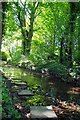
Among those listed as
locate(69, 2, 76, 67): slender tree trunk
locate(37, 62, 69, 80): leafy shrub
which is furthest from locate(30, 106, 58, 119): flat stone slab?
locate(69, 2, 76, 67): slender tree trunk

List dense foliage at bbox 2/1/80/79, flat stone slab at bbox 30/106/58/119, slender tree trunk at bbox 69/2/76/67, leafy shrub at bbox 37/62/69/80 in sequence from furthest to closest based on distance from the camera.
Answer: slender tree trunk at bbox 69/2/76/67
dense foliage at bbox 2/1/80/79
leafy shrub at bbox 37/62/69/80
flat stone slab at bbox 30/106/58/119

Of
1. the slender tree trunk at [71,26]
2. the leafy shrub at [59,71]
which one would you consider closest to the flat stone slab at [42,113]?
the leafy shrub at [59,71]

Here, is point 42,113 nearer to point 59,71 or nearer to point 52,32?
point 59,71

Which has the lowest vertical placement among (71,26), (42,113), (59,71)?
(42,113)

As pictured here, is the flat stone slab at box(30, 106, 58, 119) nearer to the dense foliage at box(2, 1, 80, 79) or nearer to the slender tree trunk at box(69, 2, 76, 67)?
the dense foliage at box(2, 1, 80, 79)

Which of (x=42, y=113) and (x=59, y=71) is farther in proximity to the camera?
(x=59, y=71)

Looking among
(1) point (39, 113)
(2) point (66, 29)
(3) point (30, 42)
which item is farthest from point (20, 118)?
(3) point (30, 42)

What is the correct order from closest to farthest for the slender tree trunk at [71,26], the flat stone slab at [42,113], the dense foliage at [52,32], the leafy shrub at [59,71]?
the flat stone slab at [42,113] < the leafy shrub at [59,71] < the dense foliage at [52,32] < the slender tree trunk at [71,26]

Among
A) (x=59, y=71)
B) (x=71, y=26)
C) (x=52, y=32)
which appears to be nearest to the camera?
(x=59, y=71)

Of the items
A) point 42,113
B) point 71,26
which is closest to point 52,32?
point 71,26

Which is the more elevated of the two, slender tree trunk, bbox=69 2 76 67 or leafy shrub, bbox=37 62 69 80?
slender tree trunk, bbox=69 2 76 67

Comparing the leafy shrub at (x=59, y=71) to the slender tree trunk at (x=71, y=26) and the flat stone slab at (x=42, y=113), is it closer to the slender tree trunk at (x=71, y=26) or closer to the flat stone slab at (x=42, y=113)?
the slender tree trunk at (x=71, y=26)

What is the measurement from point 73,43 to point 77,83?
4894 millimetres

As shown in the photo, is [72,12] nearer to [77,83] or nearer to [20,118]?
[77,83]
